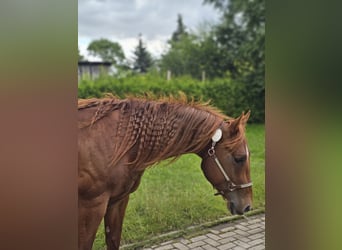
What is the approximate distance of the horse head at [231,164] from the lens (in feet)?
5.92

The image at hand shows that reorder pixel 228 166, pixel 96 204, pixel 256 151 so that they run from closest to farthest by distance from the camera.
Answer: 1. pixel 96 204
2. pixel 228 166
3. pixel 256 151

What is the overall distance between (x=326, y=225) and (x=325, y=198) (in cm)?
6

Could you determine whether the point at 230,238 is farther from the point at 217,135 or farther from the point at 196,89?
the point at 196,89

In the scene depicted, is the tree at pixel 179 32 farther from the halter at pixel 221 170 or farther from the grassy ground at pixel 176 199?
the halter at pixel 221 170

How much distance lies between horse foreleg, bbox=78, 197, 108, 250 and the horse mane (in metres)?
0.24

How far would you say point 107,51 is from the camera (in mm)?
3447

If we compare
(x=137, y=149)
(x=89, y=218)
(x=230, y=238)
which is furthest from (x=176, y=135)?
(x=230, y=238)

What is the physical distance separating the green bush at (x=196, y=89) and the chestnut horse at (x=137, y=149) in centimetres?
80

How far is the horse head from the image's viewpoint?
1.81m

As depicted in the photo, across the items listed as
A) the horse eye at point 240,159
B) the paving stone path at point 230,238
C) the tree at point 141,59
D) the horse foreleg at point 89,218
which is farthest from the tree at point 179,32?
the horse foreleg at point 89,218

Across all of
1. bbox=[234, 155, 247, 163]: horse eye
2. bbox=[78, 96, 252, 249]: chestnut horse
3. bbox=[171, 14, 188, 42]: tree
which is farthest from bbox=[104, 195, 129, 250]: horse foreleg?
bbox=[171, 14, 188, 42]: tree

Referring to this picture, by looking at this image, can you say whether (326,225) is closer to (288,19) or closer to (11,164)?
(288,19)

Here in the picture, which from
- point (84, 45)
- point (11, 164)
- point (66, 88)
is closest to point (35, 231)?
point (11, 164)

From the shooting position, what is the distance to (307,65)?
26.4 inches
